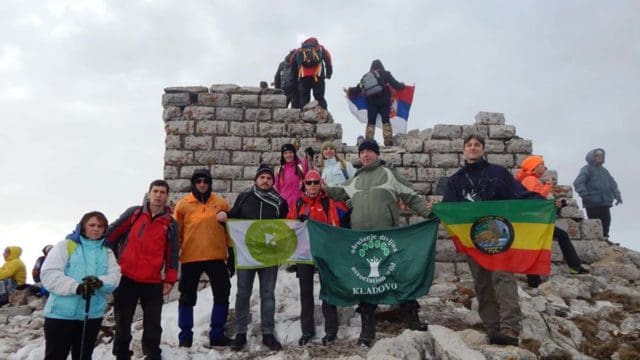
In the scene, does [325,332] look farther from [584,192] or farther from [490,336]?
[584,192]

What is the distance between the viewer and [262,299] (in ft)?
17.7

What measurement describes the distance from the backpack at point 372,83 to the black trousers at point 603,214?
4.75 metres

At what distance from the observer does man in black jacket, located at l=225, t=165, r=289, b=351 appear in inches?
208

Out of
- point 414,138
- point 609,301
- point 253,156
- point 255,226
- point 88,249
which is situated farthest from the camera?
point 414,138

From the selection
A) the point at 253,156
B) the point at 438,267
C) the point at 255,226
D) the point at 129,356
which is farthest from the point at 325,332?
the point at 253,156

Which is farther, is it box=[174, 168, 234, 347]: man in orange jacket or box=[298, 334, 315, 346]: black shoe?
box=[174, 168, 234, 347]: man in orange jacket

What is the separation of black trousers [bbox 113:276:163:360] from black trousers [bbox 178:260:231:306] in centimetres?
43

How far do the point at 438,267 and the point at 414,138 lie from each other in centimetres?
250

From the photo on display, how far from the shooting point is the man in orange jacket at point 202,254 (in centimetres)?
539

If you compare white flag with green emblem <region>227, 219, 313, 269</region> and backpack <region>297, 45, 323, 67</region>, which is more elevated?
backpack <region>297, 45, 323, 67</region>

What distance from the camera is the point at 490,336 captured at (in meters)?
4.84

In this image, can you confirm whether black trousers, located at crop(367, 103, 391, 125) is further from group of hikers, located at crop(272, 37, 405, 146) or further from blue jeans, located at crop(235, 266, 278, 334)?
blue jeans, located at crop(235, 266, 278, 334)

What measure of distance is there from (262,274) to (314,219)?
87 cm

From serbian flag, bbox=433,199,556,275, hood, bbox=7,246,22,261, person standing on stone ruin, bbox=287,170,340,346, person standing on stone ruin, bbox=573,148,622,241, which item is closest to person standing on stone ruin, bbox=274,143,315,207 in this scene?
person standing on stone ruin, bbox=287,170,340,346
